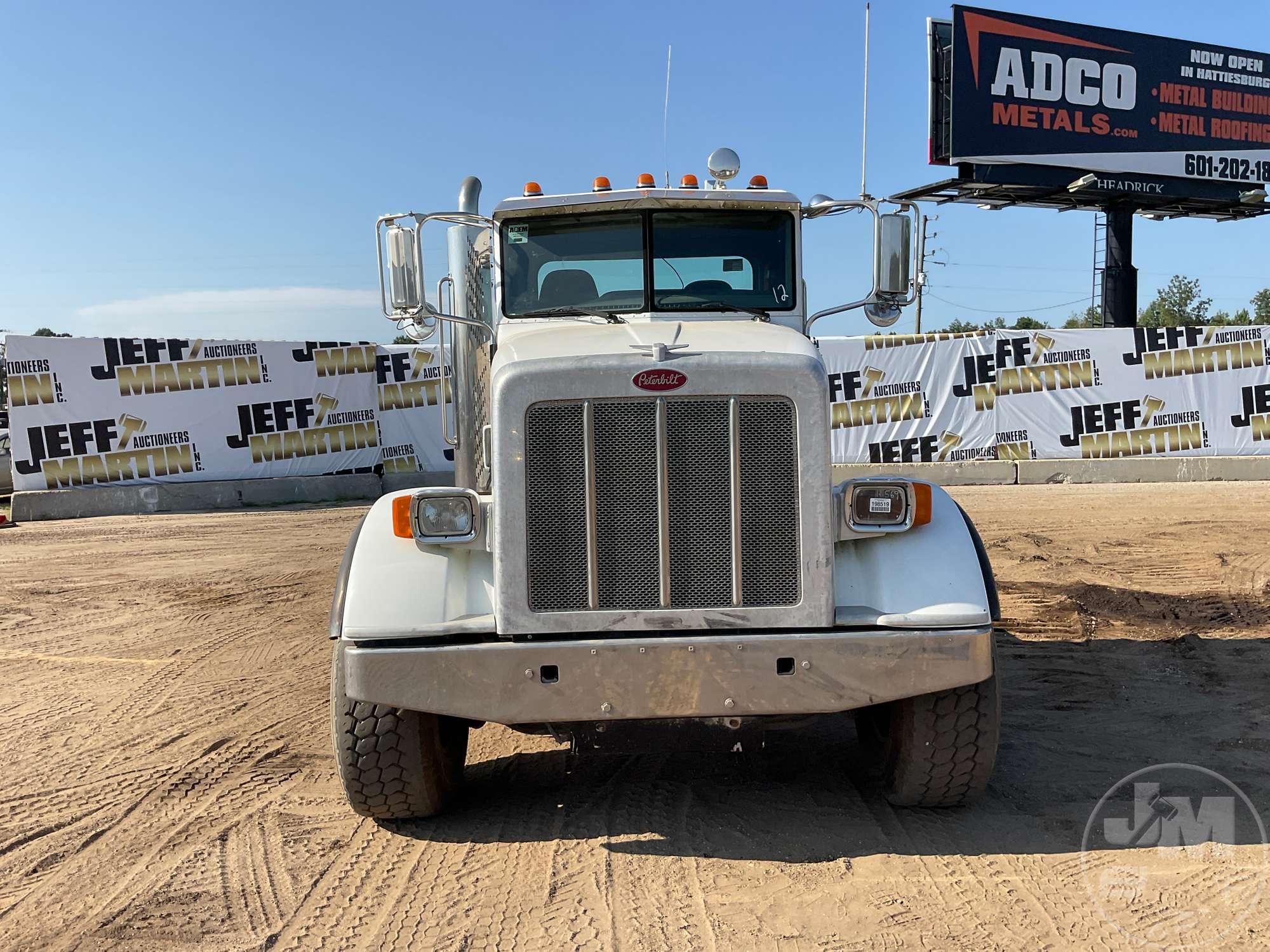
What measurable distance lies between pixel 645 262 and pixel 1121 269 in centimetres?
2381

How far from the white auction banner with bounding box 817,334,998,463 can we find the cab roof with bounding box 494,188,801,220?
13.5 meters

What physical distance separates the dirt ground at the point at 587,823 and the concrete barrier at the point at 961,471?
1018 cm

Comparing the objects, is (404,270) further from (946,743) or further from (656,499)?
(946,743)

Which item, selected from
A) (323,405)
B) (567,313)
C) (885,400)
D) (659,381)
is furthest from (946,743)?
(323,405)

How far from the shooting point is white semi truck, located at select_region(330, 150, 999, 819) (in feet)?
12.5

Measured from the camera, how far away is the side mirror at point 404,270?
5051mm

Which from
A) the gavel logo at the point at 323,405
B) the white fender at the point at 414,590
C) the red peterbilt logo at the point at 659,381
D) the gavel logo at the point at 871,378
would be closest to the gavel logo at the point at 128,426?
the gavel logo at the point at 323,405

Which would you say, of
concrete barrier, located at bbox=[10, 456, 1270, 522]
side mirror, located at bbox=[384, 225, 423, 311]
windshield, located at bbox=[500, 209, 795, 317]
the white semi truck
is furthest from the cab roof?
A: concrete barrier, located at bbox=[10, 456, 1270, 522]

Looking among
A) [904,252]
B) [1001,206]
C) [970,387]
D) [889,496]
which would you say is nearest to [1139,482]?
[970,387]

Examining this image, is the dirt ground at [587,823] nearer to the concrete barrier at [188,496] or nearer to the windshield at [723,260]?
the windshield at [723,260]

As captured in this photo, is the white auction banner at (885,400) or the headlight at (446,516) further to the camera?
the white auction banner at (885,400)

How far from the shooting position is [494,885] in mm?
3727

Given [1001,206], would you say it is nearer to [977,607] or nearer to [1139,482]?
[1139,482]

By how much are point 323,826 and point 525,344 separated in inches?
86.1
